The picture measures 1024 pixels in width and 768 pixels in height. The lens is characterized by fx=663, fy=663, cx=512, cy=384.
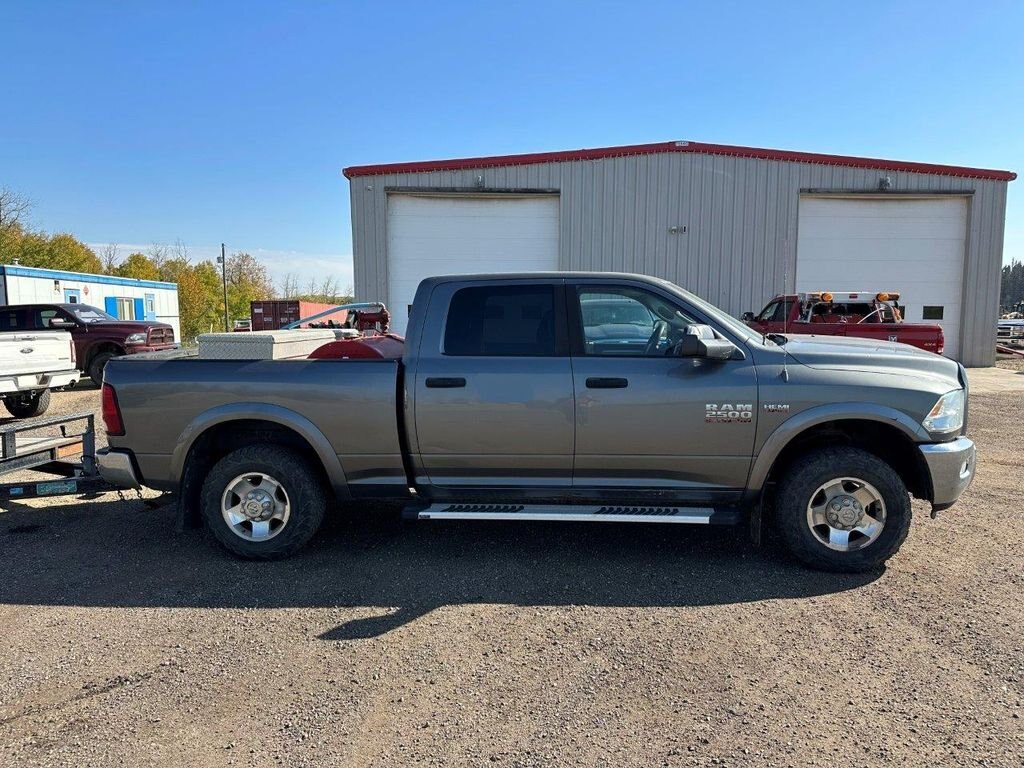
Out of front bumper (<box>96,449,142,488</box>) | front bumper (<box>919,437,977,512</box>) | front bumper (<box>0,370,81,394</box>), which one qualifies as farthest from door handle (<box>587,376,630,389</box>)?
front bumper (<box>0,370,81,394</box>)

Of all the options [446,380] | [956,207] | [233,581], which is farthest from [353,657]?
[956,207]

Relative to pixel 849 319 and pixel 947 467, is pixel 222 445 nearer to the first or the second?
pixel 947 467

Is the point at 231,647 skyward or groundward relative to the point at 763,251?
groundward

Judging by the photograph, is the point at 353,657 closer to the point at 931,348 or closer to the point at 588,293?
the point at 588,293

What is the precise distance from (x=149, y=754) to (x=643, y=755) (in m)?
1.90

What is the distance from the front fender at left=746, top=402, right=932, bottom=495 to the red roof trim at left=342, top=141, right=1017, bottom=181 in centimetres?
1484

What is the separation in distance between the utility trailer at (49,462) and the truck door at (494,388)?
97.3 inches

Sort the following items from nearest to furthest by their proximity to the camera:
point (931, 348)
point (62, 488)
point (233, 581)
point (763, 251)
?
point (233, 581) → point (62, 488) → point (931, 348) → point (763, 251)

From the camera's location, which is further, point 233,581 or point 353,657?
point 233,581

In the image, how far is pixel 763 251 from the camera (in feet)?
59.3

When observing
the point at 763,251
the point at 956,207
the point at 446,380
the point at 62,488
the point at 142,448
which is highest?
the point at 956,207

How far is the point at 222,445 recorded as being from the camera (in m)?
4.59

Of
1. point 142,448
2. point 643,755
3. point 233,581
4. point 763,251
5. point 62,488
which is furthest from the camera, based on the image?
point 763,251

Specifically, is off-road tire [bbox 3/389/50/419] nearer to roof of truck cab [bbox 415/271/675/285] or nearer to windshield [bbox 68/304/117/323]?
windshield [bbox 68/304/117/323]
